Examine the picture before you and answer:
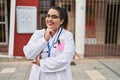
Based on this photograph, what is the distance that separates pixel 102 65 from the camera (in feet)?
26.6

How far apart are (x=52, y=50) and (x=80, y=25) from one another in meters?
7.10

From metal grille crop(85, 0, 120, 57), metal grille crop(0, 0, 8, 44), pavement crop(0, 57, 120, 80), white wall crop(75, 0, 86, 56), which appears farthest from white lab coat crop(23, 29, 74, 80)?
metal grille crop(0, 0, 8, 44)

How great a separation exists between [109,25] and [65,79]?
29.6 feet

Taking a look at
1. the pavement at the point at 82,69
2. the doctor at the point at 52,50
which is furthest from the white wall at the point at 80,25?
the doctor at the point at 52,50

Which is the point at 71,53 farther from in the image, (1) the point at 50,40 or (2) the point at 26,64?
(2) the point at 26,64

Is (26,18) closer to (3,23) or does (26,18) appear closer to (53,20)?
(3,23)

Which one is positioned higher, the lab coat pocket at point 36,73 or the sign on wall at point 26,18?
the sign on wall at point 26,18

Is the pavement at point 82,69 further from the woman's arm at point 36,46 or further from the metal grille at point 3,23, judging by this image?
the woman's arm at point 36,46

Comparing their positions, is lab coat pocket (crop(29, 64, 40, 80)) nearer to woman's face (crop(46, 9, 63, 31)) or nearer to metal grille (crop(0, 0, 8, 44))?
woman's face (crop(46, 9, 63, 31))

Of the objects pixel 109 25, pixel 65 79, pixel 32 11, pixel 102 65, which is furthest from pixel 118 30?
pixel 65 79

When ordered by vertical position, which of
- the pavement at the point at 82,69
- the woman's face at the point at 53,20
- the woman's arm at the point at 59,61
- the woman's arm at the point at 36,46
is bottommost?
the pavement at the point at 82,69

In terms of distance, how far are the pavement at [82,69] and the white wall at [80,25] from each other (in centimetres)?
58

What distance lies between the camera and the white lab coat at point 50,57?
2.25 m

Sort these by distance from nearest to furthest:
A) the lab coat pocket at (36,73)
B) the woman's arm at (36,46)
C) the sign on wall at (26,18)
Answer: the woman's arm at (36,46) → the lab coat pocket at (36,73) → the sign on wall at (26,18)
